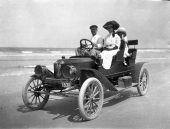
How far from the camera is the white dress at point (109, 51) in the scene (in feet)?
21.6

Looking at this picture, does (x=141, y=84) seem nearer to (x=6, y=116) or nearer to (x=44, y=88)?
(x=44, y=88)

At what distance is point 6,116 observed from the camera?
5.69 metres

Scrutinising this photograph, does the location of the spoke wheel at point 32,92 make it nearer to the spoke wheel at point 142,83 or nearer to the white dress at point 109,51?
the white dress at point 109,51

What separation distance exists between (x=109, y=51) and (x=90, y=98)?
1.82 m

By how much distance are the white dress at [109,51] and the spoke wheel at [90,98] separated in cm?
94

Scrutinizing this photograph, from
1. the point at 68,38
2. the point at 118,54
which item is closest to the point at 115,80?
the point at 118,54

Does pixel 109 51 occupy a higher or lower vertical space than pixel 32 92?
higher

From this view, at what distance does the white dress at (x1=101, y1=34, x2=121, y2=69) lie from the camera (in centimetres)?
659

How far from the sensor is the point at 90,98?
547 cm

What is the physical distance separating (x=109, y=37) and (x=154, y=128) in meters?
3.18

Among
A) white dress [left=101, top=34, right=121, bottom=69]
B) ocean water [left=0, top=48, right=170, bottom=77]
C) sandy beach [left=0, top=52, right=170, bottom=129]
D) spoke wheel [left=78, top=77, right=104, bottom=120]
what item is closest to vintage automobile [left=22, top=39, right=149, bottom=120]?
spoke wheel [left=78, top=77, right=104, bottom=120]

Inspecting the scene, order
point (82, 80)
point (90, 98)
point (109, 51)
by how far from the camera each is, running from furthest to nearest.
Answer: point (109, 51), point (82, 80), point (90, 98)

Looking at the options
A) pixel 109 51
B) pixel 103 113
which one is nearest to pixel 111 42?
pixel 109 51

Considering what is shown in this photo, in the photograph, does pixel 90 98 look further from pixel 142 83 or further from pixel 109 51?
pixel 142 83
